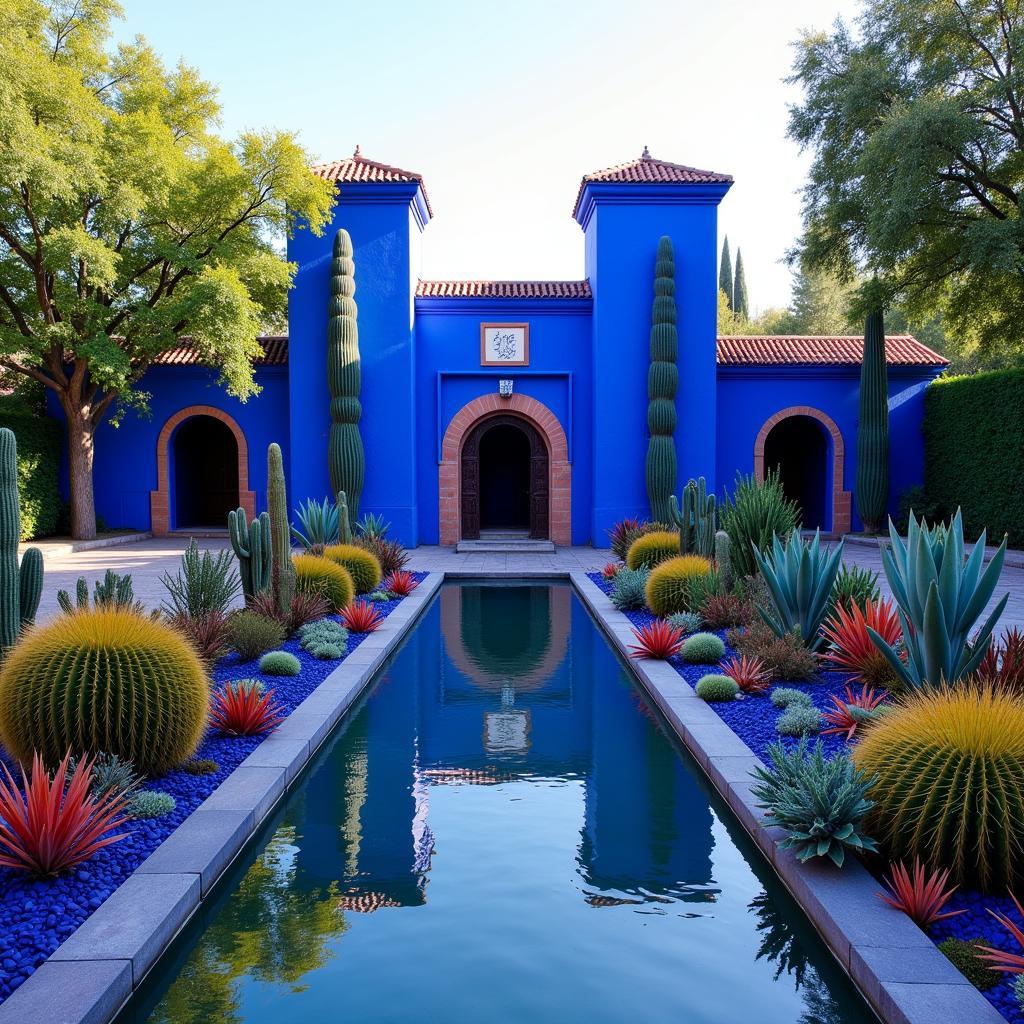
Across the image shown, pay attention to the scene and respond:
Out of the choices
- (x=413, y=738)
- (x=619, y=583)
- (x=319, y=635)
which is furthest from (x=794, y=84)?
(x=413, y=738)

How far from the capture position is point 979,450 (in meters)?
16.6

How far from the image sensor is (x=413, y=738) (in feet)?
20.3

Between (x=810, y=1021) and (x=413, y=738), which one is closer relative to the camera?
(x=810, y=1021)

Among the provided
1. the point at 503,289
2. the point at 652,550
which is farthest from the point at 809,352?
the point at 652,550

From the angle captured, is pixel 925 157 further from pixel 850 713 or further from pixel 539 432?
pixel 850 713

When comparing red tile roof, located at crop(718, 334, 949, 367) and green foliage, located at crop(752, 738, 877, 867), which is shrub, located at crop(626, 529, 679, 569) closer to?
green foliage, located at crop(752, 738, 877, 867)

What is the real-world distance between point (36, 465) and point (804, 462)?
17.7 meters

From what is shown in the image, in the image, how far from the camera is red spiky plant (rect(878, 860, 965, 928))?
3344mm

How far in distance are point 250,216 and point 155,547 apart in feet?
22.1

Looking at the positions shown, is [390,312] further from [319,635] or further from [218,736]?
[218,736]

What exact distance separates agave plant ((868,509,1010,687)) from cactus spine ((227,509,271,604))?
5659 millimetres

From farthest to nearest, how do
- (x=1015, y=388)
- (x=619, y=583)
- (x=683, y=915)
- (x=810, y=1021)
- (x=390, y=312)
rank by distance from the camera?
(x=390, y=312) → (x=1015, y=388) → (x=619, y=583) → (x=683, y=915) → (x=810, y=1021)

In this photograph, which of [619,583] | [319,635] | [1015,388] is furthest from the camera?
[1015,388]

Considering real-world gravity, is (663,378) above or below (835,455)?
above
